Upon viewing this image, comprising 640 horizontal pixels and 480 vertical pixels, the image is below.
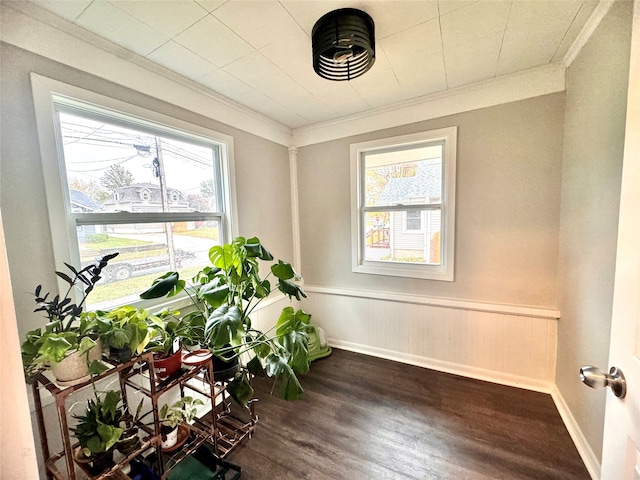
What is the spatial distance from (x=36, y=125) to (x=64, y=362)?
111 centimetres

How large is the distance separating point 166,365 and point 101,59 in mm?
1699

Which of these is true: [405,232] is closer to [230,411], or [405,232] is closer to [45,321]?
[230,411]

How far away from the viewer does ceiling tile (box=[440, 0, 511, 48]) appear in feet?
4.09

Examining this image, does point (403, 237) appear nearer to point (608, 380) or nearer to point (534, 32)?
point (534, 32)

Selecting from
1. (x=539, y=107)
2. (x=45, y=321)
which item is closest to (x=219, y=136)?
(x=45, y=321)

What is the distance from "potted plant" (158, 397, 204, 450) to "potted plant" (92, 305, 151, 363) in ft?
1.54

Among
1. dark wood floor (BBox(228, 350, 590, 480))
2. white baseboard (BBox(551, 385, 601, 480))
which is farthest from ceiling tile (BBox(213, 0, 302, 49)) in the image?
white baseboard (BBox(551, 385, 601, 480))

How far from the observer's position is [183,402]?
55.2 inches

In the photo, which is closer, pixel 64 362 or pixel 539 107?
pixel 64 362

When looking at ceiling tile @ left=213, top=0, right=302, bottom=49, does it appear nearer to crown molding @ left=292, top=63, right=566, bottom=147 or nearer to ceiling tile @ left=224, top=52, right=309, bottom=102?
ceiling tile @ left=224, top=52, right=309, bottom=102

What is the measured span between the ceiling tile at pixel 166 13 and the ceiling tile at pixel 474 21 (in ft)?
4.12

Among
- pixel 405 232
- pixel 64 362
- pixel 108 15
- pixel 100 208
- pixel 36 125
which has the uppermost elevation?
pixel 108 15

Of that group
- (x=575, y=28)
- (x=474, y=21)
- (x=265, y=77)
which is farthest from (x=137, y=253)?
(x=575, y=28)

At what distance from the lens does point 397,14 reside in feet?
4.20
